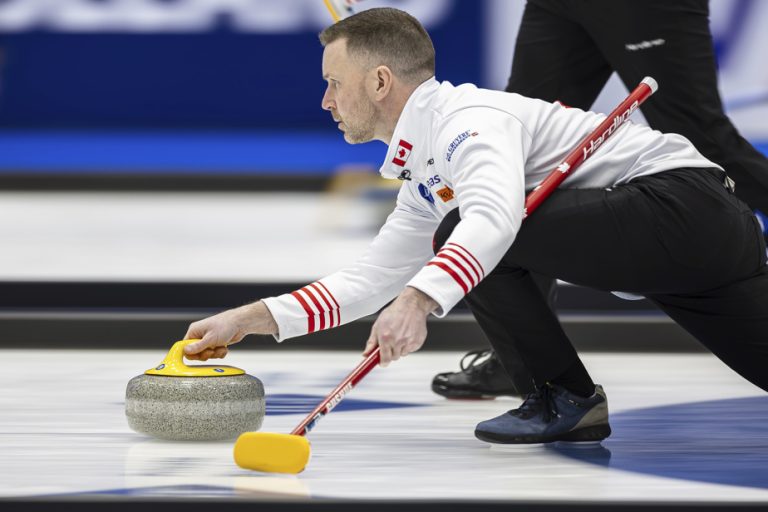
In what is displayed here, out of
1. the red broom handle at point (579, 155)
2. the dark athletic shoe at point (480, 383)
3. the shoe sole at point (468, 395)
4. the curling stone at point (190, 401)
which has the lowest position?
the shoe sole at point (468, 395)

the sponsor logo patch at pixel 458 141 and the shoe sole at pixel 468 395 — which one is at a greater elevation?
the sponsor logo patch at pixel 458 141

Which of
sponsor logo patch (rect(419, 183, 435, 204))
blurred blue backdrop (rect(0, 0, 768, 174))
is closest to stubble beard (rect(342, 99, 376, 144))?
sponsor logo patch (rect(419, 183, 435, 204))

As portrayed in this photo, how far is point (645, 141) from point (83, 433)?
1172 mm

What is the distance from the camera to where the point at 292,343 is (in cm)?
389

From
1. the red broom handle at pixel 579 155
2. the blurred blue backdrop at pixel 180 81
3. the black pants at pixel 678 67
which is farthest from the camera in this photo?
the blurred blue backdrop at pixel 180 81

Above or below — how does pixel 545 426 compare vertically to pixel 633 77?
below

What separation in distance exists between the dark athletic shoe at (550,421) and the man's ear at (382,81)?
1.98 feet

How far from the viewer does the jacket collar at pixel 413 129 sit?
2.33 m

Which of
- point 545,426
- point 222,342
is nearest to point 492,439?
point 545,426

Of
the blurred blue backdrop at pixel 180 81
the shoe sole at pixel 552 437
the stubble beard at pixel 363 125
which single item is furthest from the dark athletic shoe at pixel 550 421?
the blurred blue backdrop at pixel 180 81

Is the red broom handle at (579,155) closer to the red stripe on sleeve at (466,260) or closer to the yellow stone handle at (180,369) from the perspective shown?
the red stripe on sleeve at (466,260)

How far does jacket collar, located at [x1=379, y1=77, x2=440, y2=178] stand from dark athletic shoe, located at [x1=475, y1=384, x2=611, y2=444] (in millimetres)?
493

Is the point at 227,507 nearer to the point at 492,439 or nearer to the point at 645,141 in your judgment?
the point at 492,439

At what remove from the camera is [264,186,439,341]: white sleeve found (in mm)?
2480
